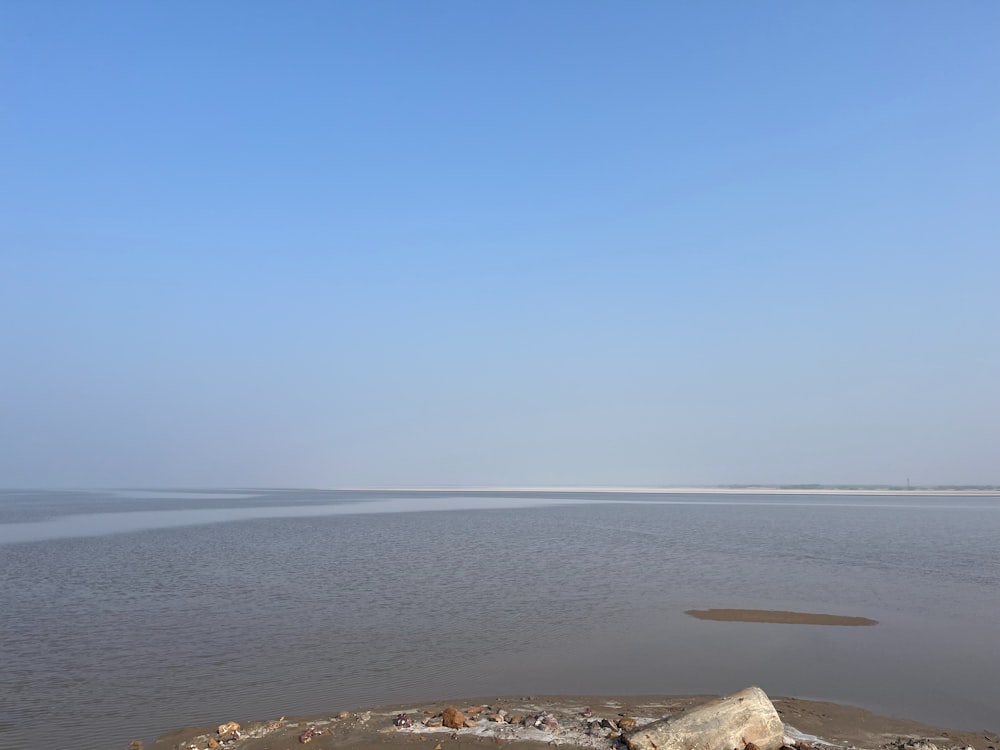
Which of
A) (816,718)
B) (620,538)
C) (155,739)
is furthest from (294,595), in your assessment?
(620,538)

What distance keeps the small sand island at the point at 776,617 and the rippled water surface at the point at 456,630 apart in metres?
0.62

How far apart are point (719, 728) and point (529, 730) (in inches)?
95.9

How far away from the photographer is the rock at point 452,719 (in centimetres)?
923

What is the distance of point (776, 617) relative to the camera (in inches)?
691

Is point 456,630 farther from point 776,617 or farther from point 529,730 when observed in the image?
point 776,617

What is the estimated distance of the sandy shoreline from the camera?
28.8 ft

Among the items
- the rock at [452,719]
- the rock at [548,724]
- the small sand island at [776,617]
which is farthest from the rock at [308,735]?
the small sand island at [776,617]

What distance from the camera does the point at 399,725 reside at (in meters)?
9.30

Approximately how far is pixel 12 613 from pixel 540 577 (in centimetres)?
1539

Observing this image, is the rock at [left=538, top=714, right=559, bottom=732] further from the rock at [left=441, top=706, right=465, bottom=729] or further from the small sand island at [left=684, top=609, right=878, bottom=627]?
the small sand island at [left=684, top=609, right=878, bottom=627]

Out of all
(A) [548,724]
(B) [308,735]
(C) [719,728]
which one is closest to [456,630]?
(A) [548,724]

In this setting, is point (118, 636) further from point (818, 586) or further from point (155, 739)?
point (818, 586)

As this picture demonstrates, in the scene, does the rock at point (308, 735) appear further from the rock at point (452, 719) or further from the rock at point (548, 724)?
the rock at point (548, 724)

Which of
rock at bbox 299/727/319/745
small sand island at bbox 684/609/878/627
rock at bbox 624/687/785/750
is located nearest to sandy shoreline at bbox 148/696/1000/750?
rock at bbox 299/727/319/745
